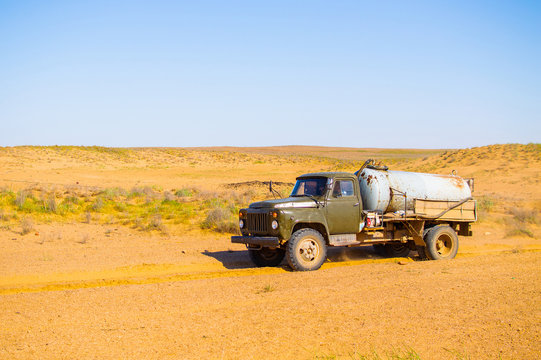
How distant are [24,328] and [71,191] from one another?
56.9ft

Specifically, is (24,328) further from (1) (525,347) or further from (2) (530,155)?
(2) (530,155)

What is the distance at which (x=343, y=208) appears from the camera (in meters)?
11.8

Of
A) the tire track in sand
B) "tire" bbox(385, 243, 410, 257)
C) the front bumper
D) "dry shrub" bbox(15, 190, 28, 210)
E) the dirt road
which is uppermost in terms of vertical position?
"dry shrub" bbox(15, 190, 28, 210)

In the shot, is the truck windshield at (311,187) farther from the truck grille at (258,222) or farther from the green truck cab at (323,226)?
the truck grille at (258,222)

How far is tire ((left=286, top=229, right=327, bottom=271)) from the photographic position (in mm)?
10891

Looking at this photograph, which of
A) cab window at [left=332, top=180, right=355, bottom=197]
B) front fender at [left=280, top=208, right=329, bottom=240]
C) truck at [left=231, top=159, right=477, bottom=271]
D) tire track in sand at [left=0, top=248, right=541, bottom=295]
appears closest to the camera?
tire track in sand at [left=0, top=248, right=541, bottom=295]

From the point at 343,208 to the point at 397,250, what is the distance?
372 cm

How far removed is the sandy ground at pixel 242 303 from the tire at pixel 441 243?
1.20 metres

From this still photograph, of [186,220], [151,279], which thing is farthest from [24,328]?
[186,220]

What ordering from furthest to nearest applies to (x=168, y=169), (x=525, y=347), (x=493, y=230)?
(x=168, y=169) → (x=493, y=230) → (x=525, y=347)

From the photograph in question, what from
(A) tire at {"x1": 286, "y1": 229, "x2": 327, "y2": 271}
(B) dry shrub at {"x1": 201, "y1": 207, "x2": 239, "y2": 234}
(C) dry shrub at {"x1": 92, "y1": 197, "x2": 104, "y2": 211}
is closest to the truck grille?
(A) tire at {"x1": 286, "y1": 229, "x2": 327, "y2": 271}

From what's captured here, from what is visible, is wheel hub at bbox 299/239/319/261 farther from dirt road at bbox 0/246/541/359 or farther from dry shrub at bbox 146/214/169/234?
dry shrub at bbox 146/214/169/234

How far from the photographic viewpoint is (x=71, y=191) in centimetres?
2294

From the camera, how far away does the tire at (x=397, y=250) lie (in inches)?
572
